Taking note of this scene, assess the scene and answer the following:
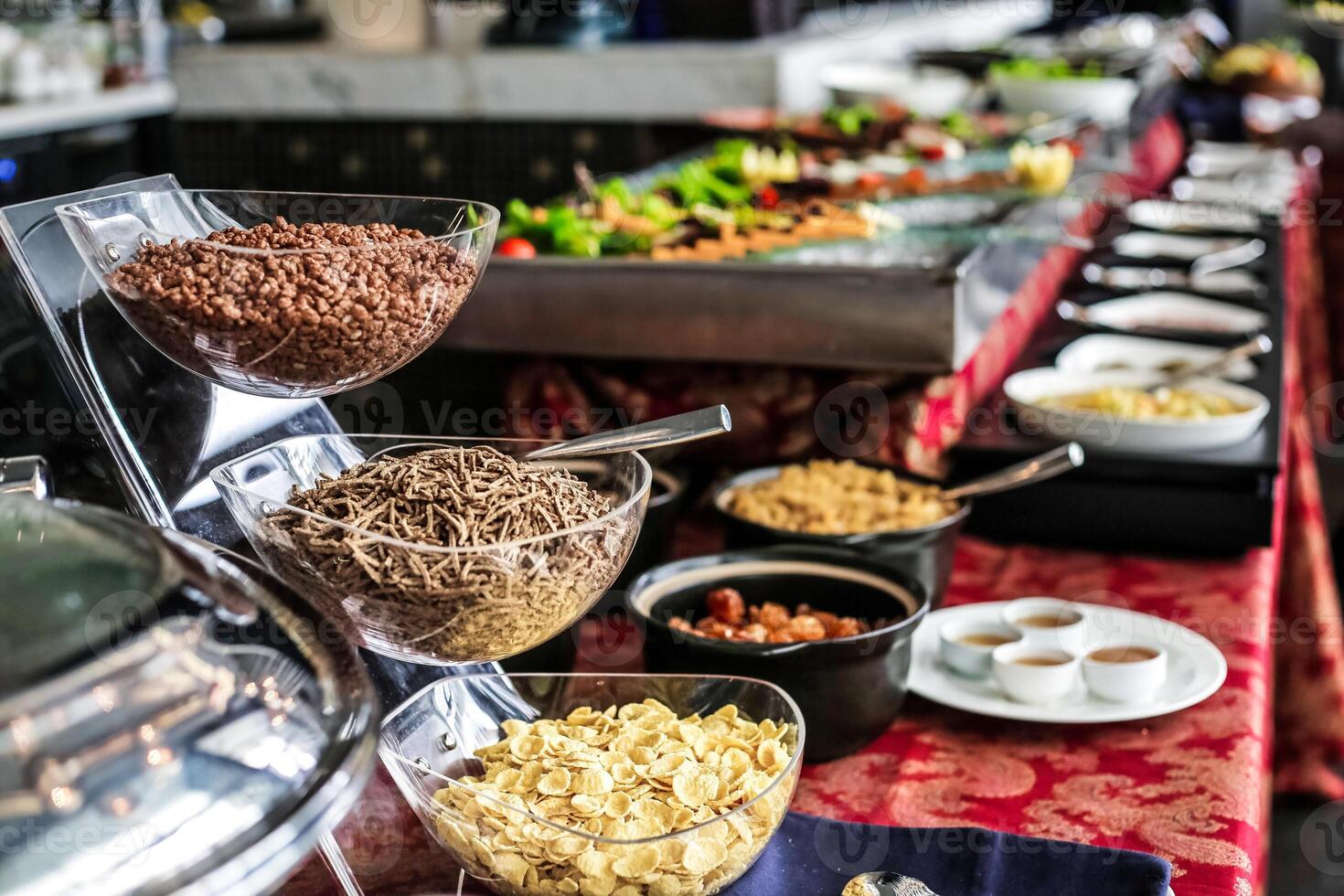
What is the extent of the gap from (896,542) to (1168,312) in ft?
3.57

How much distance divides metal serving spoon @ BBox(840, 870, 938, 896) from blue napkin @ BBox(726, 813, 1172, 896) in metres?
0.02

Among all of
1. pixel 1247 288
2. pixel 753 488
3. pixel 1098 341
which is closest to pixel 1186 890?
pixel 753 488

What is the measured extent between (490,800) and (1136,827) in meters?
0.47

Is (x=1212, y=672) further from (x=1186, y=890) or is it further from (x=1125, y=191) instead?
(x=1125, y=191)

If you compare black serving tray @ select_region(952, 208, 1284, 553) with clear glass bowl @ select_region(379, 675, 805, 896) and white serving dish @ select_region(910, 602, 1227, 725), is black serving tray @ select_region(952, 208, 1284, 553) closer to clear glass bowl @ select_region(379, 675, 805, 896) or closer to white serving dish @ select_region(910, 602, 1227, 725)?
white serving dish @ select_region(910, 602, 1227, 725)

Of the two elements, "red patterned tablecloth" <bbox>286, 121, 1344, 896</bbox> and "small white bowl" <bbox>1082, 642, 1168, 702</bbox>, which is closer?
"red patterned tablecloth" <bbox>286, 121, 1344, 896</bbox>

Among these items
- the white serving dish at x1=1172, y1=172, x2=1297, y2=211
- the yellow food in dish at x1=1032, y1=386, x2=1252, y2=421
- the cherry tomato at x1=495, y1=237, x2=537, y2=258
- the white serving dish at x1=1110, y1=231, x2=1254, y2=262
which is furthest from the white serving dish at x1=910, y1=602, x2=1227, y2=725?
the white serving dish at x1=1172, y1=172, x2=1297, y2=211

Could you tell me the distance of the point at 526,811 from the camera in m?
0.70

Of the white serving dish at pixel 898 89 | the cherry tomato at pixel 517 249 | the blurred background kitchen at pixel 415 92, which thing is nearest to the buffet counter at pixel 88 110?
the blurred background kitchen at pixel 415 92

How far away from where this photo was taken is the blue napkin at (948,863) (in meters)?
0.79

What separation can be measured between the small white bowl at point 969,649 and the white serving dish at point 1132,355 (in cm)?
69

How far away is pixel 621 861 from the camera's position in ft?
2.31

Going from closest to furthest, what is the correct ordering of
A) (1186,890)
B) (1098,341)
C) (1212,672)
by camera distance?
(1186,890)
(1212,672)
(1098,341)

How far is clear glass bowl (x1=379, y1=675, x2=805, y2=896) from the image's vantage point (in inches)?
28.1
